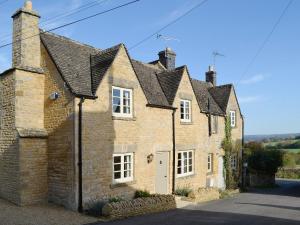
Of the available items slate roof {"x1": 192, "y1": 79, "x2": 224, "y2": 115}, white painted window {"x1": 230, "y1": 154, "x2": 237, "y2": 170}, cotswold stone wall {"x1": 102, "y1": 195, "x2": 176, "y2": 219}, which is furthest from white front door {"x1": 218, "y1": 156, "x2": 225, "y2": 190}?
cotswold stone wall {"x1": 102, "y1": 195, "x2": 176, "y2": 219}

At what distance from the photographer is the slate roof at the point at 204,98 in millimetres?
25766

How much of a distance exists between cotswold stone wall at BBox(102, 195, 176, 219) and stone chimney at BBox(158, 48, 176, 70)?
1210cm

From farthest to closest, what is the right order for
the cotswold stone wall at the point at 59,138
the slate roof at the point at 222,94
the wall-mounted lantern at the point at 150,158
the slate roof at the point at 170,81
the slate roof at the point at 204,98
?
the slate roof at the point at 222,94
the slate roof at the point at 204,98
the slate roof at the point at 170,81
the wall-mounted lantern at the point at 150,158
the cotswold stone wall at the point at 59,138

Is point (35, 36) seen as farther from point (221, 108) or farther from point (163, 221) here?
point (221, 108)

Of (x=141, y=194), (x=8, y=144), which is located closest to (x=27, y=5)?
(x=8, y=144)

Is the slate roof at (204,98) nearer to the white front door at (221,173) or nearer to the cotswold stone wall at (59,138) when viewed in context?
the white front door at (221,173)

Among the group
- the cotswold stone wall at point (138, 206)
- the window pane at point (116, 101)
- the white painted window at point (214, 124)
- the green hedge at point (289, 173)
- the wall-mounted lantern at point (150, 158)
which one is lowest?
the green hedge at point (289, 173)

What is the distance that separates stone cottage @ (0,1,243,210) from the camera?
15.1 m

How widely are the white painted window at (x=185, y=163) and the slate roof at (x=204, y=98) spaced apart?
369 cm

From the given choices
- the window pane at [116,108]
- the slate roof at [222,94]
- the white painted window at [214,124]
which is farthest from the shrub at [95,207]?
the slate roof at [222,94]

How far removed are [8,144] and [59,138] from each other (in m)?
2.27

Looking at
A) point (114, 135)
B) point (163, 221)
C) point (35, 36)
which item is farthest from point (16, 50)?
point (163, 221)

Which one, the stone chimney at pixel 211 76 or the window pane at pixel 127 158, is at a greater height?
the stone chimney at pixel 211 76

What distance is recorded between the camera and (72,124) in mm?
15109
